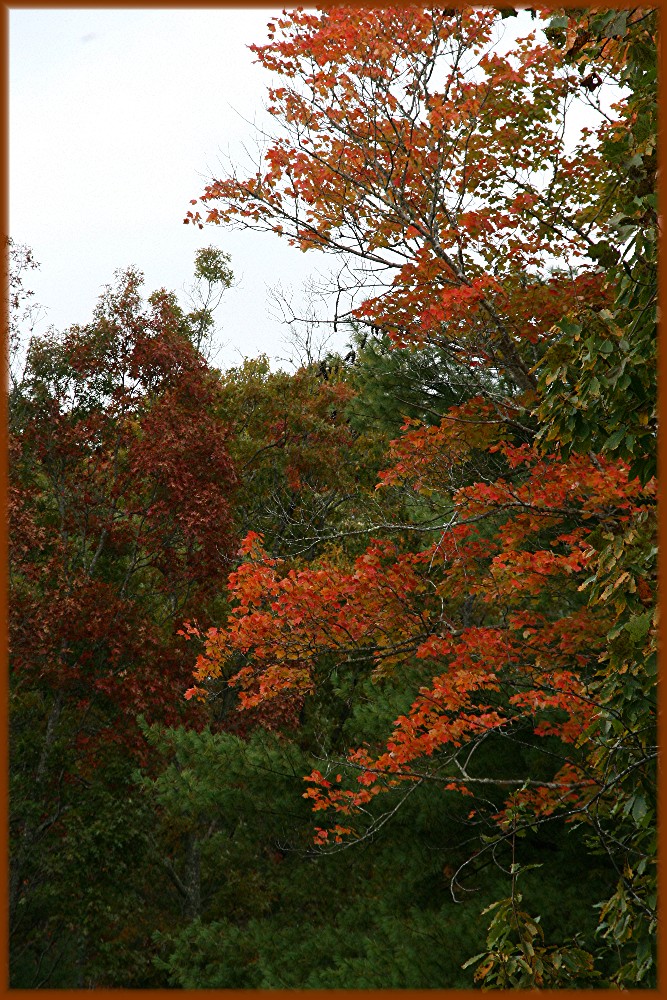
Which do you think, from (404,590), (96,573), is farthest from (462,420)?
(96,573)

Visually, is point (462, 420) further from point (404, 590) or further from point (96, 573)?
point (96, 573)

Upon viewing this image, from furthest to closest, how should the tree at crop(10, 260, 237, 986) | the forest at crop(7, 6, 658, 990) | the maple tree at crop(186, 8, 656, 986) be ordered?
1. the tree at crop(10, 260, 237, 986)
2. the maple tree at crop(186, 8, 656, 986)
3. the forest at crop(7, 6, 658, 990)

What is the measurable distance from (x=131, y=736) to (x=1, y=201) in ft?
22.6

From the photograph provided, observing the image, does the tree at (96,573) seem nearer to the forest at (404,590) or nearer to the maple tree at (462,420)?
the forest at (404,590)

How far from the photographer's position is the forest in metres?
4.22

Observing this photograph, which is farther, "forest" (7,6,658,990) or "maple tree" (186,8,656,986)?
"maple tree" (186,8,656,986)

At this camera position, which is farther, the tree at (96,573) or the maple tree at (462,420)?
the tree at (96,573)

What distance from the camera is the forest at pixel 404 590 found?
422 cm

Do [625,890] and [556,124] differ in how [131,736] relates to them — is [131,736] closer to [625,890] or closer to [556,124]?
[625,890]

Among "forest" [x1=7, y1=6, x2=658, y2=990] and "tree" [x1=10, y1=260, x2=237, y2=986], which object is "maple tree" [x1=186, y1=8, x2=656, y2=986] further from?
"tree" [x1=10, y1=260, x2=237, y2=986]

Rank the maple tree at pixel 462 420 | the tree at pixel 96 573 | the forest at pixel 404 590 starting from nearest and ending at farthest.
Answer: the forest at pixel 404 590 < the maple tree at pixel 462 420 < the tree at pixel 96 573

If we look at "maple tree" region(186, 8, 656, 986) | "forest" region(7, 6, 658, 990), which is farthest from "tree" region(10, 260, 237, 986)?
"maple tree" region(186, 8, 656, 986)

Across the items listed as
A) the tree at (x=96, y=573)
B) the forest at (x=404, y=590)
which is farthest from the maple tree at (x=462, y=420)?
the tree at (x=96, y=573)

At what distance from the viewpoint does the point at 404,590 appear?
732cm
